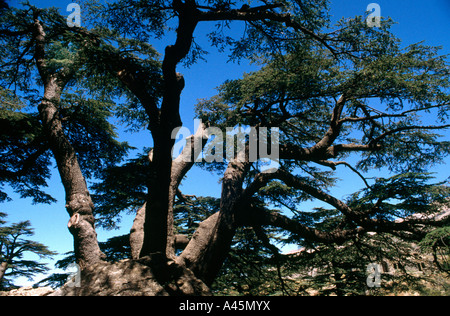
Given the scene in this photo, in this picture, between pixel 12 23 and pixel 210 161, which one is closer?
pixel 12 23

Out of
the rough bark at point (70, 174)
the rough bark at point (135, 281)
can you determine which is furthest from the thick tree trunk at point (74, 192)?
the rough bark at point (135, 281)

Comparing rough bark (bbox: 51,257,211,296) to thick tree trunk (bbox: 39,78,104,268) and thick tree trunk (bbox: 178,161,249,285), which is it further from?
thick tree trunk (bbox: 178,161,249,285)

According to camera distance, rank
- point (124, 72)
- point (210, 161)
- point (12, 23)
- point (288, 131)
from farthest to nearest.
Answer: point (210, 161)
point (288, 131)
point (12, 23)
point (124, 72)

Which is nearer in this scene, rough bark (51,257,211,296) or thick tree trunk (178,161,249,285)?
rough bark (51,257,211,296)

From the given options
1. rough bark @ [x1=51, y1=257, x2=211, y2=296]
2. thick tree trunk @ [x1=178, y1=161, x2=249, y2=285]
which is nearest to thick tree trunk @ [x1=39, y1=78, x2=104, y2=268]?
rough bark @ [x1=51, y1=257, x2=211, y2=296]

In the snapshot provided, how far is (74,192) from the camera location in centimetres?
508

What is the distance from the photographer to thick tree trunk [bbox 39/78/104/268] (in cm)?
465

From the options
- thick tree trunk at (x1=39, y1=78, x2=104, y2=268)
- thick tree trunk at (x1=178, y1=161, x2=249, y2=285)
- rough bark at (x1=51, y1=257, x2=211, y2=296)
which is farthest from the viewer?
thick tree trunk at (x1=178, y1=161, x2=249, y2=285)

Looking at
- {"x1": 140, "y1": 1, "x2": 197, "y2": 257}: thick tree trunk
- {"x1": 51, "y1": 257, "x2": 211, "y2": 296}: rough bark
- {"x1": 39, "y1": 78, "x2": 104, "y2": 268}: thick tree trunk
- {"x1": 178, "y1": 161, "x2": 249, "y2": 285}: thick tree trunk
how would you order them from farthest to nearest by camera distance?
{"x1": 178, "y1": 161, "x2": 249, "y2": 285}: thick tree trunk → {"x1": 39, "y1": 78, "x2": 104, "y2": 268}: thick tree trunk → {"x1": 140, "y1": 1, "x2": 197, "y2": 257}: thick tree trunk → {"x1": 51, "y1": 257, "x2": 211, "y2": 296}: rough bark

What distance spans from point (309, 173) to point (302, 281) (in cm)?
402

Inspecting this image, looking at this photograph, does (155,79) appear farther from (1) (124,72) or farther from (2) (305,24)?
(2) (305,24)

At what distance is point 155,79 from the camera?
527 cm

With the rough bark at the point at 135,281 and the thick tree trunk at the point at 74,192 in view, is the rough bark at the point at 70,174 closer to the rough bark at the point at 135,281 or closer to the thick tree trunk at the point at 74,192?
the thick tree trunk at the point at 74,192

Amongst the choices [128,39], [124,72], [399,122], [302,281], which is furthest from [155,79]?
[399,122]
